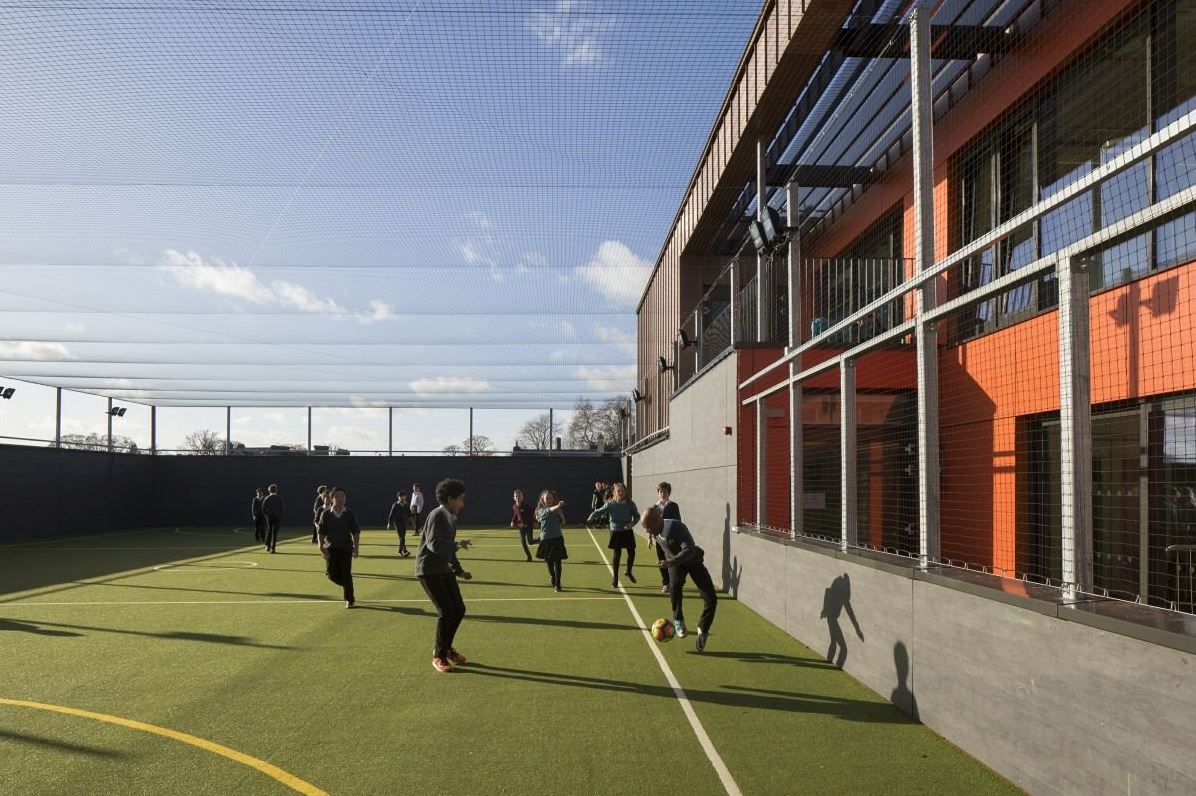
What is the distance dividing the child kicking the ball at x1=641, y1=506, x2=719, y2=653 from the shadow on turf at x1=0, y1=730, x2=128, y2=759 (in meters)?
4.70

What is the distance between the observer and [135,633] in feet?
31.0

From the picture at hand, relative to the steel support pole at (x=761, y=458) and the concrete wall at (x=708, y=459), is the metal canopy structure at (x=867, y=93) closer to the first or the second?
the steel support pole at (x=761, y=458)

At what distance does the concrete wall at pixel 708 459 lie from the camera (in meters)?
12.2

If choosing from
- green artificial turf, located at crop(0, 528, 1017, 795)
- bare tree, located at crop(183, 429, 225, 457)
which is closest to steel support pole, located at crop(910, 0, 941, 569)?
green artificial turf, located at crop(0, 528, 1017, 795)

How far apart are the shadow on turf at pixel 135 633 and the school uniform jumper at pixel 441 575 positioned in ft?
7.01

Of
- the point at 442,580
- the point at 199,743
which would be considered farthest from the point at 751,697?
the point at 199,743

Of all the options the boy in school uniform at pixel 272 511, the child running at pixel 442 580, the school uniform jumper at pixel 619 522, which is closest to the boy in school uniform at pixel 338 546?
the child running at pixel 442 580

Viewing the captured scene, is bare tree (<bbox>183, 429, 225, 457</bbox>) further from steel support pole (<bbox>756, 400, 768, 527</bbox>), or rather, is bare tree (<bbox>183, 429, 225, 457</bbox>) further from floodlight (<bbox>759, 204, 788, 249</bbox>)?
floodlight (<bbox>759, 204, 788, 249</bbox>)

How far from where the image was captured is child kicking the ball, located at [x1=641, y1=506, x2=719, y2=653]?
8258 mm

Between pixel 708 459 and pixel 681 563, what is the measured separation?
18.0 ft

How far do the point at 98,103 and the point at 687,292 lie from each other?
496 inches

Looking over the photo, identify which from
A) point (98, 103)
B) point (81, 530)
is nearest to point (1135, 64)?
point (98, 103)

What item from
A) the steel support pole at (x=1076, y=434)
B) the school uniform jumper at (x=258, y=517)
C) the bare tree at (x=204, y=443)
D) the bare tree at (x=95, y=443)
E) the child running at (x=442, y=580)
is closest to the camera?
the steel support pole at (x=1076, y=434)

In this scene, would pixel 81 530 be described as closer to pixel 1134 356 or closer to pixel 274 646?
pixel 274 646
